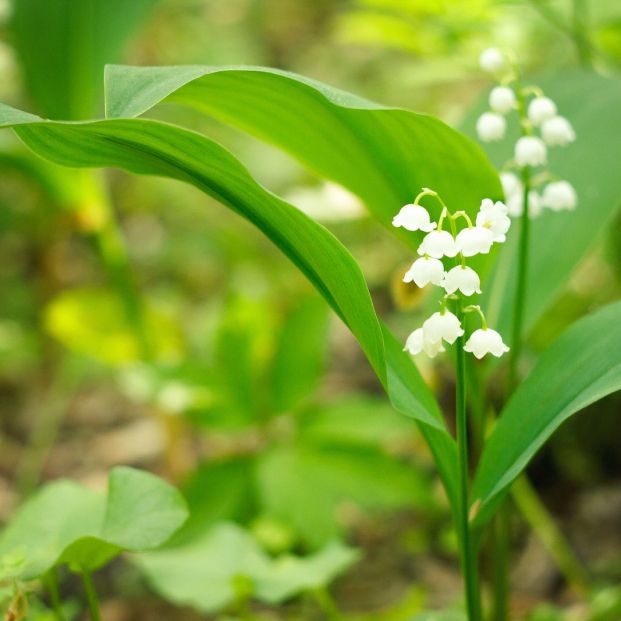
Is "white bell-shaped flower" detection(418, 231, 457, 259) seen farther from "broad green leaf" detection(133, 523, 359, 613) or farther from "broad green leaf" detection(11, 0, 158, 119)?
"broad green leaf" detection(11, 0, 158, 119)

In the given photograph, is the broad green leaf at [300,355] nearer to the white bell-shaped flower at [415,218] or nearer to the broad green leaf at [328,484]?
the broad green leaf at [328,484]

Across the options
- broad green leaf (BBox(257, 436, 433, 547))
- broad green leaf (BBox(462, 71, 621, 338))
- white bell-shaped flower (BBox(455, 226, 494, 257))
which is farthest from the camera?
broad green leaf (BBox(257, 436, 433, 547))

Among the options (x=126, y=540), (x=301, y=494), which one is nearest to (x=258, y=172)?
(x=301, y=494)

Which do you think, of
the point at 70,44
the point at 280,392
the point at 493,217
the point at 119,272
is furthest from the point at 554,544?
the point at 70,44

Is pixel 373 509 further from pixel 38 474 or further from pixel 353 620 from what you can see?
pixel 38 474

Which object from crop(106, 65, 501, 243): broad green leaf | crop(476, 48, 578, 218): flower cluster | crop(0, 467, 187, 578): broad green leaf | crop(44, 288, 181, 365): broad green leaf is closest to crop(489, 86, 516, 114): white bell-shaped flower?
crop(476, 48, 578, 218): flower cluster

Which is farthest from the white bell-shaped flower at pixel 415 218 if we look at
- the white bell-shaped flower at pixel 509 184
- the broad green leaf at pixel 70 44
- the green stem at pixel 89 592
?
the broad green leaf at pixel 70 44

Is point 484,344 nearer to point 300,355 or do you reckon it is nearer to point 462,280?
point 462,280
